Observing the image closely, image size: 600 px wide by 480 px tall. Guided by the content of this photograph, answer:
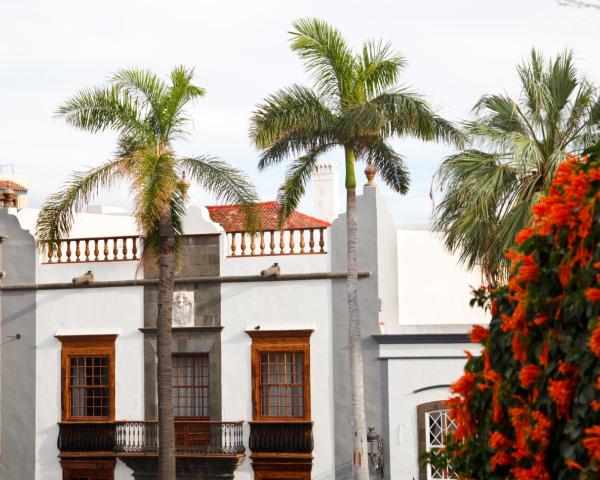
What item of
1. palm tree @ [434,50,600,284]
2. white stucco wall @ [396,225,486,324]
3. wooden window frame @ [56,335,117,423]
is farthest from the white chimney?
palm tree @ [434,50,600,284]

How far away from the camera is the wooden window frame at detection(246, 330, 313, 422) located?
2500 cm

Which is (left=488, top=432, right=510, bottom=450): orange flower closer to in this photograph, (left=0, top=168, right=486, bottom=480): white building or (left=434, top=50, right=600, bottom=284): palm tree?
(left=434, top=50, right=600, bottom=284): palm tree

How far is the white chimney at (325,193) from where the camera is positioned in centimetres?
3644

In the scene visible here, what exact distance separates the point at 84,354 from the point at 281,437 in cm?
524

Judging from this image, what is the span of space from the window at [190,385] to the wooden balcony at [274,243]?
101 inches

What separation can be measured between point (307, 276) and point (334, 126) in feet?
12.7

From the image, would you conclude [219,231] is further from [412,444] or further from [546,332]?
[546,332]

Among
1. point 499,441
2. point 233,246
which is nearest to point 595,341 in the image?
point 499,441

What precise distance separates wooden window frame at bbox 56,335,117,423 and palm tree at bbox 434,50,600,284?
1036cm

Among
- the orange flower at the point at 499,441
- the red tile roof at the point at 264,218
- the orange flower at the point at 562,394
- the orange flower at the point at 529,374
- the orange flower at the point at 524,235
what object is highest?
the red tile roof at the point at 264,218

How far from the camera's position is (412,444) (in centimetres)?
2419

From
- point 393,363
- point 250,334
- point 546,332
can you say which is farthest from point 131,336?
point 546,332

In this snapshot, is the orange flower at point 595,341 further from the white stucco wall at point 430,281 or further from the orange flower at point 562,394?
the white stucco wall at point 430,281

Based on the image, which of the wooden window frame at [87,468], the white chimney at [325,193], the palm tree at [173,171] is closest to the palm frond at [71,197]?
the palm tree at [173,171]
